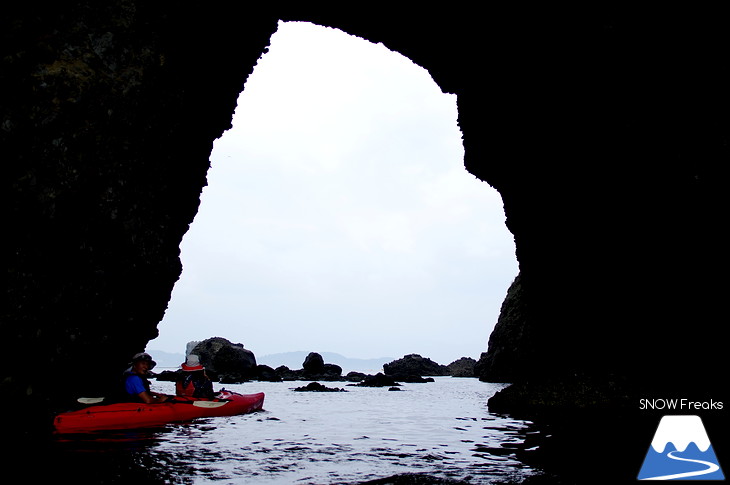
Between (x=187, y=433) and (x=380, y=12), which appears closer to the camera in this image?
(x=187, y=433)

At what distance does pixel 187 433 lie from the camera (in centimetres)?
1168

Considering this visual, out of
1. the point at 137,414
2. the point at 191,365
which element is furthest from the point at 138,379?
the point at 191,365

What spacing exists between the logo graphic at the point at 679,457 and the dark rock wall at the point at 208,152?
4967mm

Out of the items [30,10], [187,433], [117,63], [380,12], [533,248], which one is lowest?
[187,433]

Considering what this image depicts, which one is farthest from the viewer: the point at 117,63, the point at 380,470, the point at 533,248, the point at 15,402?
the point at 533,248

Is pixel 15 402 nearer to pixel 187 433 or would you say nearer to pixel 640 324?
pixel 187 433

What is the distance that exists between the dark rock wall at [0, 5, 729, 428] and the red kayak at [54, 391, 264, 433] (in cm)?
74

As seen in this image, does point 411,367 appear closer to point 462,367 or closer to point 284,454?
point 462,367

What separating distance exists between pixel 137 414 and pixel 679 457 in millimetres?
10927

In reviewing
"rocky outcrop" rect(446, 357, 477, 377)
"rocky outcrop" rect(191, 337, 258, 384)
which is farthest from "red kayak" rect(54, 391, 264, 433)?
"rocky outcrop" rect(446, 357, 477, 377)

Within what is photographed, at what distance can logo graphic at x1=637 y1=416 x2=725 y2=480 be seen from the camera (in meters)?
6.20

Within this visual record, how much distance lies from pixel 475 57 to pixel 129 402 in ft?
46.5

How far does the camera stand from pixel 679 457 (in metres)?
6.46

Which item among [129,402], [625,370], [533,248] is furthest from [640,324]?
[129,402]
